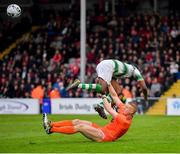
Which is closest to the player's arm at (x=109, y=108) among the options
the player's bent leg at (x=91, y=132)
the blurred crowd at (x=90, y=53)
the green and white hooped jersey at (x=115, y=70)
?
the player's bent leg at (x=91, y=132)

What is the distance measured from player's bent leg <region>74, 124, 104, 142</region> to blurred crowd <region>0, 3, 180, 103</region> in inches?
679

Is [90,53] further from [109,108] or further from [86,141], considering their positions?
[109,108]

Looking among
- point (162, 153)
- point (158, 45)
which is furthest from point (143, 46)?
point (162, 153)

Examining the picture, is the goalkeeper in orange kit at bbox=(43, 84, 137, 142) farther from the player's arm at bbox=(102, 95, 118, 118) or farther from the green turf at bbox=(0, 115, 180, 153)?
the green turf at bbox=(0, 115, 180, 153)

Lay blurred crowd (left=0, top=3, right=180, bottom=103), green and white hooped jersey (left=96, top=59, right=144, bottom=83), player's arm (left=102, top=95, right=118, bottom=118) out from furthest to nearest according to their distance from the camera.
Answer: blurred crowd (left=0, top=3, right=180, bottom=103) < green and white hooped jersey (left=96, top=59, right=144, bottom=83) < player's arm (left=102, top=95, right=118, bottom=118)

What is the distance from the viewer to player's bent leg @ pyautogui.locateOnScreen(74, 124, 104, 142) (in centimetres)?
1828

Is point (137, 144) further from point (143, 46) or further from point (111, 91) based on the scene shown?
point (143, 46)

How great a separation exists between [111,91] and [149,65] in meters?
20.0

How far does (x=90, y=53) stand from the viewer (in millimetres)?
41438

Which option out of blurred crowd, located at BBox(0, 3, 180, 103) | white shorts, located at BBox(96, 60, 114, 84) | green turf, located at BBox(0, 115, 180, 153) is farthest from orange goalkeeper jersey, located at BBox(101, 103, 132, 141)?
blurred crowd, located at BBox(0, 3, 180, 103)

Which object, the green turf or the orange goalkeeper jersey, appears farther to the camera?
the orange goalkeeper jersey

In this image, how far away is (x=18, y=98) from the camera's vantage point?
37000mm

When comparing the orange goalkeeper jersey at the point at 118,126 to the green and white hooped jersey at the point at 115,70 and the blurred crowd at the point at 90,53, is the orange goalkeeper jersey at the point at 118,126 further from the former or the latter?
the blurred crowd at the point at 90,53

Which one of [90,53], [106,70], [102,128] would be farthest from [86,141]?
[90,53]
